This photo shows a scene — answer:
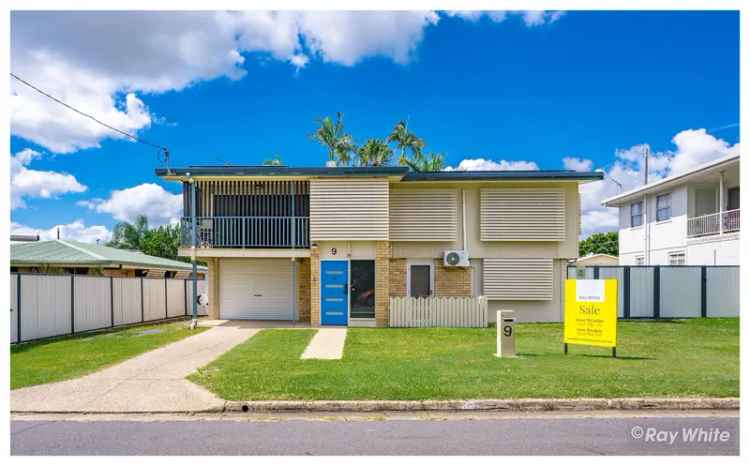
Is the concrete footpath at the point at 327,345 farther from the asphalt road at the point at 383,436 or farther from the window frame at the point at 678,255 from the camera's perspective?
the window frame at the point at 678,255

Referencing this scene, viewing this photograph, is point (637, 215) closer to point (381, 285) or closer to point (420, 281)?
point (420, 281)

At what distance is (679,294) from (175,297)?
19096 millimetres

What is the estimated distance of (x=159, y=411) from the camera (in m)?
7.01

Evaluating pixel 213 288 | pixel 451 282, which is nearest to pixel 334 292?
pixel 451 282

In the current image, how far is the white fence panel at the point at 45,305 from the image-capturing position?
13367mm

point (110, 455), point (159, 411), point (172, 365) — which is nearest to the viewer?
point (110, 455)

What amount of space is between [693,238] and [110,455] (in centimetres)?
2532

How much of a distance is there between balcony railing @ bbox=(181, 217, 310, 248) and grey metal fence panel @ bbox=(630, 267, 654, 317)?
11495 millimetres

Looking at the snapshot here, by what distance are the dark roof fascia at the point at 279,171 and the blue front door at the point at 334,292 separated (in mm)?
2793

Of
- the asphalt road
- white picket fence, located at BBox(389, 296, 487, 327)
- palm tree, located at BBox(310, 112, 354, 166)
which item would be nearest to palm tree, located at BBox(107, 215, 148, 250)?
palm tree, located at BBox(310, 112, 354, 166)

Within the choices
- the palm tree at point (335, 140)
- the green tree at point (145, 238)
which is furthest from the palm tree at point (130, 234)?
the palm tree at point (335, 140)

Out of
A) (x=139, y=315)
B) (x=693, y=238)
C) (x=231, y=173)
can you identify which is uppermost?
(x=231, y=173)
